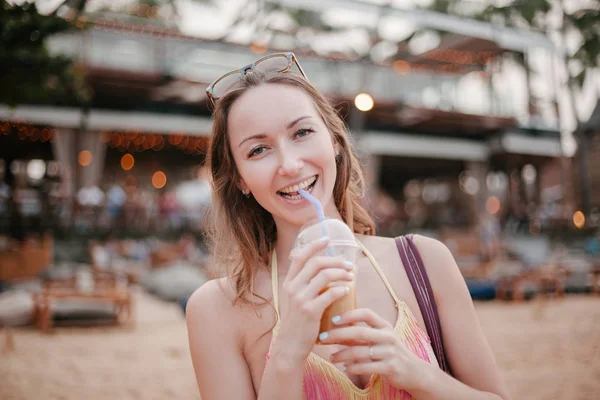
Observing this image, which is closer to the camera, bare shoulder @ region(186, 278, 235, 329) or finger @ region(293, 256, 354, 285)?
finger @ region(293, 256, 354, 285)

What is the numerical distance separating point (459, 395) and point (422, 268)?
39cm

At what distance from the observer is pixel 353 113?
18.5 meters

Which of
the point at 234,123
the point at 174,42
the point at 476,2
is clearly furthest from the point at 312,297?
the point at 476,2

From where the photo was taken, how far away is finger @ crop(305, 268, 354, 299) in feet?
3.75

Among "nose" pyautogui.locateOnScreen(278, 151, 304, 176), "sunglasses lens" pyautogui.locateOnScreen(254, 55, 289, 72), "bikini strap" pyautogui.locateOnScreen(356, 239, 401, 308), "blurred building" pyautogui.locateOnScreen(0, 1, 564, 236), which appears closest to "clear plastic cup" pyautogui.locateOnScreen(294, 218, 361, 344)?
"nose" pyautogui.locateOnScreen(278, 151, 304, 176)

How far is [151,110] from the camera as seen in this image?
1708 centimetres

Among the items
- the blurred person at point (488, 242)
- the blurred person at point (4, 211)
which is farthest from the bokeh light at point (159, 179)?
the blurred person at point (488, 242)

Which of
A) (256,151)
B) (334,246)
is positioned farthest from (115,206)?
(334,246)

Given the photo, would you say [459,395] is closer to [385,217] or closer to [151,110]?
[151,110]

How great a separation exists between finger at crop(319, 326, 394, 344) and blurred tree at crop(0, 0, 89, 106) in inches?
202

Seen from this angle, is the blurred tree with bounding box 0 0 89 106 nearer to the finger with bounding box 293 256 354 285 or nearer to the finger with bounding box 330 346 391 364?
the finger with bounding box 293 256 354 285

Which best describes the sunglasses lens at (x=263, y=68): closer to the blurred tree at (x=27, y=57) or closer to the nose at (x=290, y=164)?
the nose at (x=290, y=164)

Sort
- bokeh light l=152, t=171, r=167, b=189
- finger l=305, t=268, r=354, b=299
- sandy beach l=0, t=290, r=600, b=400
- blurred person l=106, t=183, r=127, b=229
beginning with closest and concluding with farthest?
finger l=305, t=268, r=354, b=299, sandy beach l=0, t=290, r=600, b=400, blurred person l=106, t=183, r=127, b=229, bokeh light l=152, t=171, r=167, b=189

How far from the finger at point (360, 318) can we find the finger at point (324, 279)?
8 centimetres
